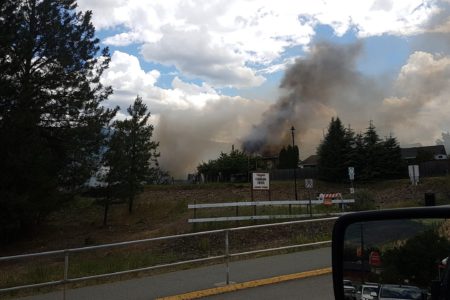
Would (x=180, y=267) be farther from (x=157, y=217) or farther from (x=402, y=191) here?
(x=402, y=191)

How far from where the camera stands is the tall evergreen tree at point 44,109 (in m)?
26.0

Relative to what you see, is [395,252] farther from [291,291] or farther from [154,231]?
[154,231]

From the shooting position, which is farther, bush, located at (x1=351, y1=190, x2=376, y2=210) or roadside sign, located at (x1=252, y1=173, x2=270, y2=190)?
bush, located at (x1=351, y1=190, x2=376, y2=210)

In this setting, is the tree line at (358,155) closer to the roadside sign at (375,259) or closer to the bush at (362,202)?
the bush at (362,202)

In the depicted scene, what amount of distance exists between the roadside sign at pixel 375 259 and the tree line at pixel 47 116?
83.0ft

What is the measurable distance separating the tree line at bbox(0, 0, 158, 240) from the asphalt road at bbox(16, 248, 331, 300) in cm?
1795

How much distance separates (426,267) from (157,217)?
3647cm

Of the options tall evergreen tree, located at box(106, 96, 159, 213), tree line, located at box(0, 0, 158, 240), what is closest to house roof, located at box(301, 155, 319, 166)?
tall evergreen tree, located at box(106, 96, 159, 213)

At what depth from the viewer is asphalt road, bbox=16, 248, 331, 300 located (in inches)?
332

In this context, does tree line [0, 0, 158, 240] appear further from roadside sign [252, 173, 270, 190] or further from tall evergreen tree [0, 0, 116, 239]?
roadside sign [252, 173, 270, 190]

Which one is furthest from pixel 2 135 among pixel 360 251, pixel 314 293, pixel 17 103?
pixel 360 251

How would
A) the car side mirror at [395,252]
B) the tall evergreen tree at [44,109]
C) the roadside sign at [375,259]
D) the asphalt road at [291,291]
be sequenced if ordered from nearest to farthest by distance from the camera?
1. the car side mirror at [395,252]
2. the roadside sign at [375,259]
3. the asphalt road at [291,291]
4. the tall evergreen tree at [44,109]

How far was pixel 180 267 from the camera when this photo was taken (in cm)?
1059

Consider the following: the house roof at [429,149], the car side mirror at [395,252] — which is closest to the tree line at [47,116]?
the car side mirror at [395,252]
